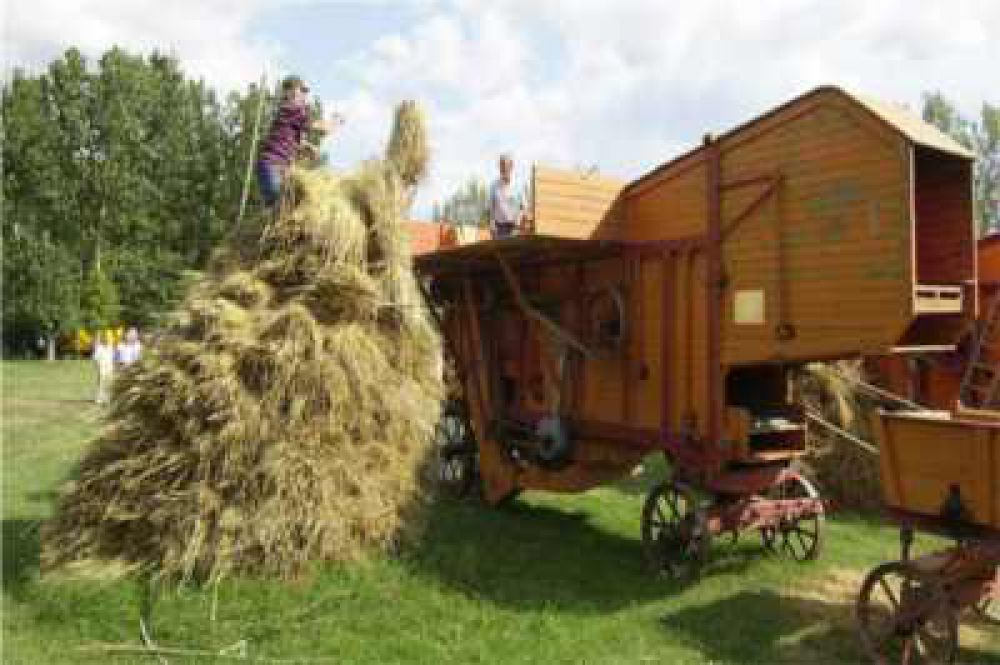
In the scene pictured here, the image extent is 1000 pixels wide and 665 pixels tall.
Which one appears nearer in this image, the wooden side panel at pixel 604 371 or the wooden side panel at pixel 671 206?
the wooden side panel at pixel 671 206

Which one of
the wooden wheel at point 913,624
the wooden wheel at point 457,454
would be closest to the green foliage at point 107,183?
the wooden wheel at point 457,454

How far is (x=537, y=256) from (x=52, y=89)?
1828 inches

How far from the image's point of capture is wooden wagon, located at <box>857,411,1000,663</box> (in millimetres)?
5680

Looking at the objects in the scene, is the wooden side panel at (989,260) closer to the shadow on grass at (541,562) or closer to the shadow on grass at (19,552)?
the shadow on grass at (541,562)

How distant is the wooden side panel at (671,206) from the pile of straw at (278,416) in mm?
2373

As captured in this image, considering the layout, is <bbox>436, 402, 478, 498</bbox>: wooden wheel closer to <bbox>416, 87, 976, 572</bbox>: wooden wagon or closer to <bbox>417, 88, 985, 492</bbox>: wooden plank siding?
<bbox>416, 87, 976, 572</bbox>: wooden wagon

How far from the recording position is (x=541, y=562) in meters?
8.43

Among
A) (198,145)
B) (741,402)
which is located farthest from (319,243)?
(198,145)

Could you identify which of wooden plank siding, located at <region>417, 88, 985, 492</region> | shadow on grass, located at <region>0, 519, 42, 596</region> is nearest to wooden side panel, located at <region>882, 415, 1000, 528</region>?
wooden plank siding, located at <region>417, 88, 985, 492</region>

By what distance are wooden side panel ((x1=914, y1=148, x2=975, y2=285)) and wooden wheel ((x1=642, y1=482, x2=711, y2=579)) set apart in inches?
106

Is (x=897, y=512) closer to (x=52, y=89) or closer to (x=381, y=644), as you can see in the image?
(x=381, y=644)

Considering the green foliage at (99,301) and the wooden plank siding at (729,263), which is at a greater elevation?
the green foliage at (99,301)

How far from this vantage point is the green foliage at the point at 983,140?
46394 mm

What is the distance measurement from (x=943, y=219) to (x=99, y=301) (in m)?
42.5
